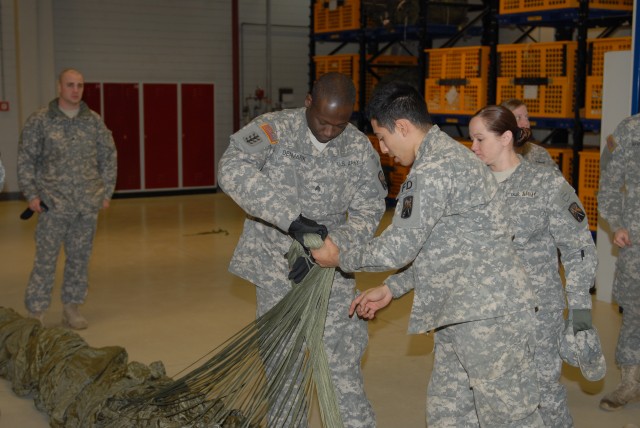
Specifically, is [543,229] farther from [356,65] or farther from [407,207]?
[356,65]

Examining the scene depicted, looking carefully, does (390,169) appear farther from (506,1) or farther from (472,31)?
(506,1)

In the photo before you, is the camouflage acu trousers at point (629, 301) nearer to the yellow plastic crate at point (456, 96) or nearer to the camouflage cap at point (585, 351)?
the camouflage cap at point (585, 351)

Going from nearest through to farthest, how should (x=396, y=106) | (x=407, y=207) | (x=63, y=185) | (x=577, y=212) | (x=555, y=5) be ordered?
(x=407, y=207) < (x=396, y=106) < (x=577, y=212) < (x=63, y=185) < (x=555, y=5)

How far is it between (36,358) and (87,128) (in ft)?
6.23

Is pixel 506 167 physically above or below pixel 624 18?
below

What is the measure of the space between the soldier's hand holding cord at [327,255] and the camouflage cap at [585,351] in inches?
38.5

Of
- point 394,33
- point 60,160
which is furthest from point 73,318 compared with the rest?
point 394,33

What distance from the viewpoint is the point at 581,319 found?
306 centimetres

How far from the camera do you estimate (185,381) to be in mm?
3150

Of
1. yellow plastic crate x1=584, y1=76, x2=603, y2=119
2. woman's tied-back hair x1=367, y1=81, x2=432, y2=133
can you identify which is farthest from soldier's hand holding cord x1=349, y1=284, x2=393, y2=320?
yellow plastic crate x1=584, y1=76, x2=603, y2=119

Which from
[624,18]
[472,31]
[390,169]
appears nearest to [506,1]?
[624,18]

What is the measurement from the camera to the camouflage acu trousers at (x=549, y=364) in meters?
3.19

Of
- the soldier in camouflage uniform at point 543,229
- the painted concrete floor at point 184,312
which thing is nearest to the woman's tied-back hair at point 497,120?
the soldier in camouflage uniform at point 543,229

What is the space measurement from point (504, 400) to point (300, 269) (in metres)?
0.89
